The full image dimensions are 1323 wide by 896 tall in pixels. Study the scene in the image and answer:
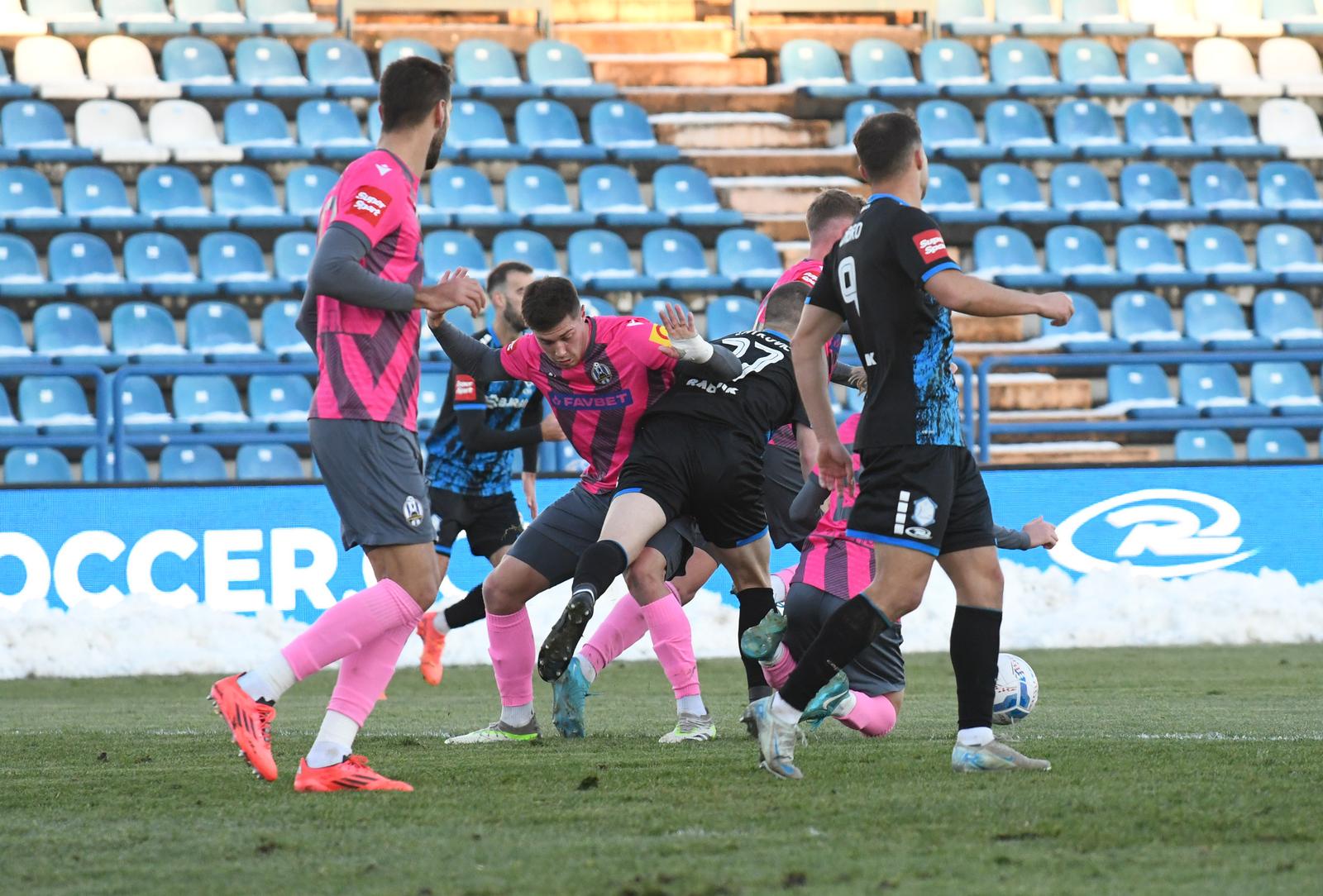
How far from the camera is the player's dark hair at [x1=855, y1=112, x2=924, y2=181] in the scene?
5.04 meters

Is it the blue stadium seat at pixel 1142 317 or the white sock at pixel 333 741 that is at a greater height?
the blue stadium seat at pixel 1142 317

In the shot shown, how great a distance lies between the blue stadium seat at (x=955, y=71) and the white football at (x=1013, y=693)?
12.6 m

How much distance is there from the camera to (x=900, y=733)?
6.32 meters

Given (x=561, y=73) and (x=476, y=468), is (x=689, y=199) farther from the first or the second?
(x=476, y=468)

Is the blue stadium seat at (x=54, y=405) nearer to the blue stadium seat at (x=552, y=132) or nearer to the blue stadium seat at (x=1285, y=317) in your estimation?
the blue stadium seat at (x=552, y=132)

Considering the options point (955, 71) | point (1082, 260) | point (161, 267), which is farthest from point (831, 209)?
point (955, 71)

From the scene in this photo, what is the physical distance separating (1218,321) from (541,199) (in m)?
6.36

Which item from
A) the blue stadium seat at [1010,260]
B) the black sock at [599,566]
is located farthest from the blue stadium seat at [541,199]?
the black sock at [599,566]

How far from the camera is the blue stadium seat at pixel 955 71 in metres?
18.6

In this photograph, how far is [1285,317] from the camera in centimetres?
1642

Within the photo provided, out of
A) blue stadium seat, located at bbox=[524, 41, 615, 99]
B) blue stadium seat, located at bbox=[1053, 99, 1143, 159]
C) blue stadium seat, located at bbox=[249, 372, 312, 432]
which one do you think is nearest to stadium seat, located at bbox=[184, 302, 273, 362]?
blue stadium seat, located at bbox=[249, 372, 312, 432]

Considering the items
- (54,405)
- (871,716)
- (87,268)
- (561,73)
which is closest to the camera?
(871,716)

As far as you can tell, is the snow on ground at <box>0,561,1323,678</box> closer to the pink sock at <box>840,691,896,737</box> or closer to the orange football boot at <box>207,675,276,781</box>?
the pink sock at <box>840,691,896,737</box>

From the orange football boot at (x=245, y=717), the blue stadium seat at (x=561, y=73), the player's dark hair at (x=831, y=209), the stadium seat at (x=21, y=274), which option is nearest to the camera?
the orange football boot at (x=245, y=717)
